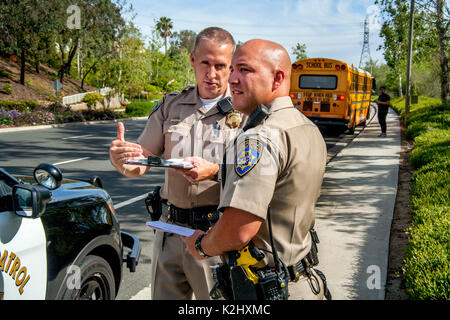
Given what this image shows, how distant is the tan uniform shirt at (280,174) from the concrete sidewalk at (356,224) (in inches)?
88.1

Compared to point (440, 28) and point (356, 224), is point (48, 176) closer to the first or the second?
point (356, 224)

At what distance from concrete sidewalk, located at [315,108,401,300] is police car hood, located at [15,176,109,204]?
2214mm

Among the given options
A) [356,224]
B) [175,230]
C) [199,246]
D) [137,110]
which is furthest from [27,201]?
[137,110]

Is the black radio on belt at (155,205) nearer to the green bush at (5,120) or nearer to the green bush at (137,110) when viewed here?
the green bush at (5,120)

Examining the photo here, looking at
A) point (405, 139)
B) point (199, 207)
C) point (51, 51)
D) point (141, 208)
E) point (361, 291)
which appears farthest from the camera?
point (51, 51)

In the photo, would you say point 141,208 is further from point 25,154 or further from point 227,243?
point 25,154

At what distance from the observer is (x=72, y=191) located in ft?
9.44

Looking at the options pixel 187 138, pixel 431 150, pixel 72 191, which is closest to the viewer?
pixel 187 138

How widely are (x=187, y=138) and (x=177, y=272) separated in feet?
2.52

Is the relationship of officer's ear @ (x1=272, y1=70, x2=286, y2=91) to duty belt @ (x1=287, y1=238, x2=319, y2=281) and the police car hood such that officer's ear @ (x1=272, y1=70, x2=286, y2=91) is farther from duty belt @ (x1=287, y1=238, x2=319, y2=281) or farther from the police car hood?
the police car hood

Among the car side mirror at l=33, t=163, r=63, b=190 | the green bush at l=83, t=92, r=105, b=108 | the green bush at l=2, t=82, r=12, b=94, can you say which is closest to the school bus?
the car side mirror at l=33, t=163, r=63, b=190

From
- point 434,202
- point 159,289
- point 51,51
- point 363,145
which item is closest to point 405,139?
point 363,145

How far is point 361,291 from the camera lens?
377 centimetres
